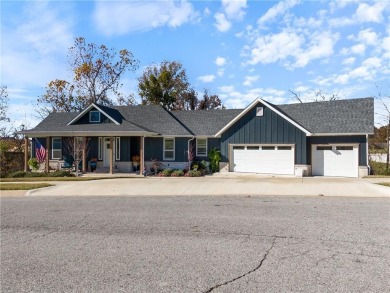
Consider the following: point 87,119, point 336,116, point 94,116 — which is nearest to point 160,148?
point 94,116

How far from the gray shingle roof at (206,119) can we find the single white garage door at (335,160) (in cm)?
113

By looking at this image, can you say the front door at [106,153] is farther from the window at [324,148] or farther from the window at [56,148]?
the window at [324,148]

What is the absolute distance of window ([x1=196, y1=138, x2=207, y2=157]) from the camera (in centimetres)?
2759

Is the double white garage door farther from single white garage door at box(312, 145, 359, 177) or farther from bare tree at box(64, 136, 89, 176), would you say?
bare tree at box(64, 136, 89, 176)

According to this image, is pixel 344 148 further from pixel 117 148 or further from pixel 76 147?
pixel 76 147

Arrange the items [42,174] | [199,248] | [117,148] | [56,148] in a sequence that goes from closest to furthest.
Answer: [199,248], [42,174], [117,148], [56,148]

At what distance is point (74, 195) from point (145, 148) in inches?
476

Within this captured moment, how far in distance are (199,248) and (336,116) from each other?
67.6 feet

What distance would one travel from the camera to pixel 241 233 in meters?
7.93

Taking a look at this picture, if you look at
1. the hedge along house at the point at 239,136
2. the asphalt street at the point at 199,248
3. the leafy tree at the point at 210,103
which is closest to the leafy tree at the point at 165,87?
the leafy tree at the point at 210,103

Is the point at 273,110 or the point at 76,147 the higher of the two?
the point at 273,110

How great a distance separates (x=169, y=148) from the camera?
2786 cm

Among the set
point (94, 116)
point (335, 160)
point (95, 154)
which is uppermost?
point (94, 116)

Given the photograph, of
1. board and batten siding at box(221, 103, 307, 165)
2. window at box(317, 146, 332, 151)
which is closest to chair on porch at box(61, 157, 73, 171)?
board and batten siding at box(221, 103, 307, 165)
